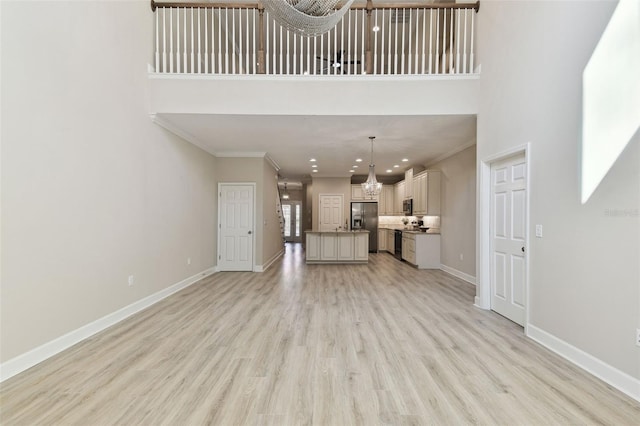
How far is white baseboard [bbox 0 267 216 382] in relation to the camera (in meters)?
2.23

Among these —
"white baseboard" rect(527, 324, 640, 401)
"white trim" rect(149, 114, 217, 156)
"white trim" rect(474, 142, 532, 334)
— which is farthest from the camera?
"white trim" rect(149, 114, 217, 156)

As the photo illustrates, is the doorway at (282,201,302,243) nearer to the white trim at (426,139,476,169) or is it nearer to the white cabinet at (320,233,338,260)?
the white cabinet at (320,233,338,260)

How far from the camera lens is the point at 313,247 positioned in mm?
7871

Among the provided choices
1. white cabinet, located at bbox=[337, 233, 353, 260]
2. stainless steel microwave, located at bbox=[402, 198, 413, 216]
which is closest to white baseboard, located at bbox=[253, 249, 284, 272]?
white cabinet, located at bbox=[337, 233, 353, 260]

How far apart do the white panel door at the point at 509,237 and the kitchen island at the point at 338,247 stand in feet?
13.5

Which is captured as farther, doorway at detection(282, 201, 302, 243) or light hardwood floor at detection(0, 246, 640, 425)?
doorway at detection(282, 201, 302, 243)

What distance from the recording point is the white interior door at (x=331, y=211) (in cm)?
1023

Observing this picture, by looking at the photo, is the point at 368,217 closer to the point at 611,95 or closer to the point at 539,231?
the point at 539,231

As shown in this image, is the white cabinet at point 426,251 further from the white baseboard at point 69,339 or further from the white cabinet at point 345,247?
the white baseboard at point 69,339

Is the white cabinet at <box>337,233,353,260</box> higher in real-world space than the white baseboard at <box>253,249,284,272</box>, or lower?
higher

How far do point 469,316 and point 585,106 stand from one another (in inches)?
100

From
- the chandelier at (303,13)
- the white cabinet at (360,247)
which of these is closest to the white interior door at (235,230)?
the white cabinet at (360,247)

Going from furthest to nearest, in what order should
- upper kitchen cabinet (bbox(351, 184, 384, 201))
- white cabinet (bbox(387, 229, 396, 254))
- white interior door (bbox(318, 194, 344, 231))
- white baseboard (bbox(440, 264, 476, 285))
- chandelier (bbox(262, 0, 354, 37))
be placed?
1. upper kitchen cabinet (bbox(351, 184, 384, 201))
2. white interior door (bbox(318, 194, 344, 231))
3. white cabinet (bbox(387, 229, 396, 254))
4. white baseboard (bbox(440, 264, 476, 285))
5. chandelier (bbox(262, 0, 354, 37))

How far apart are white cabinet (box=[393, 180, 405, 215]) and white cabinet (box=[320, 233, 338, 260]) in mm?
2876
